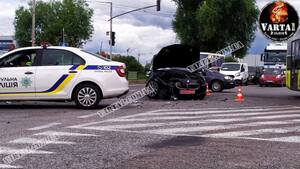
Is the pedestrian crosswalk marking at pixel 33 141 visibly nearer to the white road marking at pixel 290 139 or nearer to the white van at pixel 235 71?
the white road marking at pixel 290 139

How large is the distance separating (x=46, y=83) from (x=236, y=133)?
243 inches

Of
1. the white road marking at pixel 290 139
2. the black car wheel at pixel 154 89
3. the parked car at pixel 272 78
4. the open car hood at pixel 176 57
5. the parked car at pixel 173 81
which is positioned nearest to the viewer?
the white road marking at pixel 290 139

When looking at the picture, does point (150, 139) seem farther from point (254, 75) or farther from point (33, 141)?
point (254, 75)

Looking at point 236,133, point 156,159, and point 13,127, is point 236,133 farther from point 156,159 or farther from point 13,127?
point 13,127

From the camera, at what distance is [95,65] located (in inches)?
565

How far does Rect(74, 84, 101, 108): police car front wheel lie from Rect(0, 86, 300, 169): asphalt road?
50 cm

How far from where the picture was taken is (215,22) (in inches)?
2298

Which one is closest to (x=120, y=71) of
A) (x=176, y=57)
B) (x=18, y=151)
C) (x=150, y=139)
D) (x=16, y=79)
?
(x=16, y=79)

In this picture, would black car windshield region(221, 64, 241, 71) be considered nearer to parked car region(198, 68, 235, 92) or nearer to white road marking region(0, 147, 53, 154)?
parked car region(198, 68, 235, 92)

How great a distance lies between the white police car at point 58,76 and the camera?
14250mm

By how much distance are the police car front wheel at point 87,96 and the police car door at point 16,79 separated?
3.93ft
